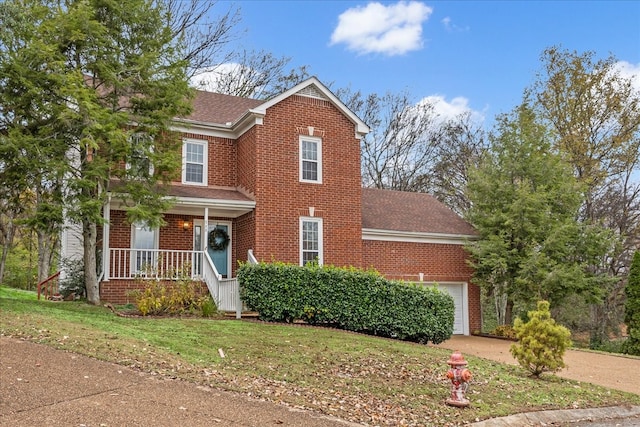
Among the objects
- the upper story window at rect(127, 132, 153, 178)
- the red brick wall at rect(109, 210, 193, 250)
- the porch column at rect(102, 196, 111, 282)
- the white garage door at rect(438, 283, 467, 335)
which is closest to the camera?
the upper story window at rect(127, 132, 153, 178)

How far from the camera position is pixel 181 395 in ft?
22.0

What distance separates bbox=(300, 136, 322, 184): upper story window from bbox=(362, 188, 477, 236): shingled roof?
104 inches

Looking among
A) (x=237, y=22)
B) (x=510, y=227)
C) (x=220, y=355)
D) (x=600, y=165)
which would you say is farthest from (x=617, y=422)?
(x=237, y=22)

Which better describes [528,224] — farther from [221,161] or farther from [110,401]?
[110,401]

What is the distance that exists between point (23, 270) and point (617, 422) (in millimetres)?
34204

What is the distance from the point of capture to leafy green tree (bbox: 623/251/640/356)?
17.2 m

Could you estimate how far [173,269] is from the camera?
15617 millimetres

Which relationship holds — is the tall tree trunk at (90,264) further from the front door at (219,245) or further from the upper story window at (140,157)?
the front door at (219,245)

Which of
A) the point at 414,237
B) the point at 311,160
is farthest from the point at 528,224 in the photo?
the point at 311,160

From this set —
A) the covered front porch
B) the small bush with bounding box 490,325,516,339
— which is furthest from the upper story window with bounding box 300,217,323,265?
the small bush with bounding box 490,325,516,339

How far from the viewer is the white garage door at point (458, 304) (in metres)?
21.2

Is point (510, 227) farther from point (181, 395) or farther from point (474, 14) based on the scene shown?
point (181, 395)

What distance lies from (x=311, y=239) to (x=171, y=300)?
5.23m

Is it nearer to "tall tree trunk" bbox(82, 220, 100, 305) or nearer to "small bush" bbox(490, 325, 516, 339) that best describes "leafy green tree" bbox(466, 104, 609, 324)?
"small bush" bbox(490, 325, 516, 339)
